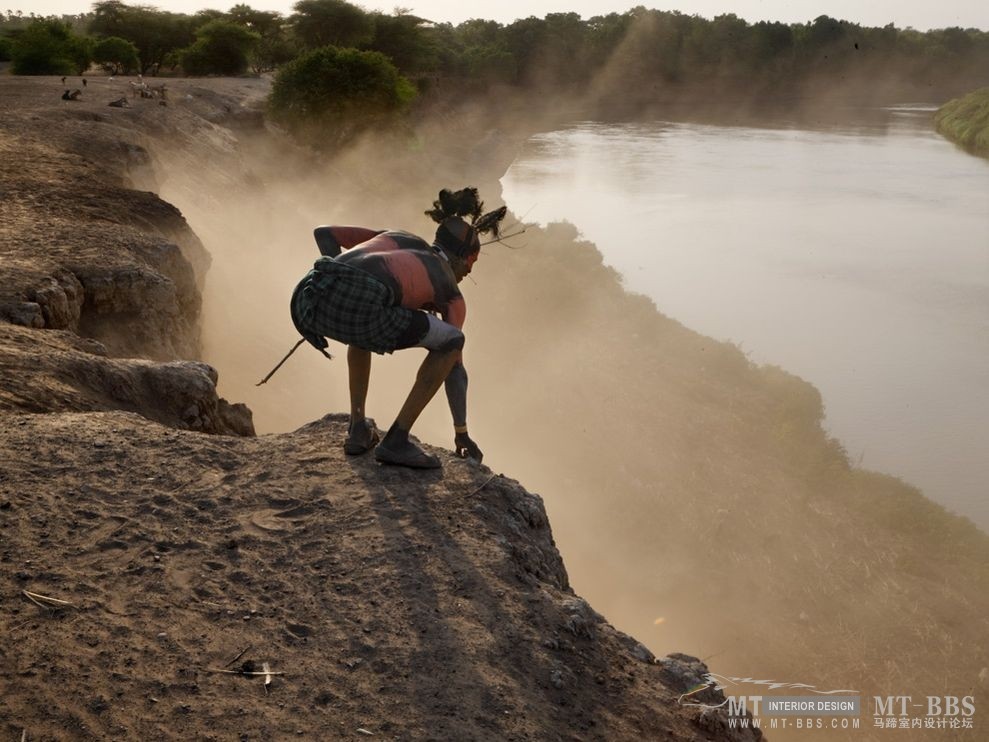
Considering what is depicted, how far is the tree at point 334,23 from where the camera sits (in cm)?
3559

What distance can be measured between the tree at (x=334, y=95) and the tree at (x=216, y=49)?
658 centimetres

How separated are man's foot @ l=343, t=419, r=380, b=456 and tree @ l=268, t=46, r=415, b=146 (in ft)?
70.5

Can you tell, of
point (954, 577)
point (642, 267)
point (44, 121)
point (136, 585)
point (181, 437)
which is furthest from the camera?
point (642, 267)

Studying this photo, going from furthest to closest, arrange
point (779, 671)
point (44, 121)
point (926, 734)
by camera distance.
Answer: point (44, 121) → point (779, 671) → point (926, 734)

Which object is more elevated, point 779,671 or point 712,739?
point 712,739

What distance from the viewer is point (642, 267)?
23.5 m

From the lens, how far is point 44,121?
1264 centimetres

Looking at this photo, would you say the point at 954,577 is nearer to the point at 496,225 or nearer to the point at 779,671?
the point at 779,671

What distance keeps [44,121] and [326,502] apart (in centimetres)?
1089

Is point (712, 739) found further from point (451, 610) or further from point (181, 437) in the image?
point (181, 437)

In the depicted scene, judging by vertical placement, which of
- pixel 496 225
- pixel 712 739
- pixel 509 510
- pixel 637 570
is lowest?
pixel 637 570

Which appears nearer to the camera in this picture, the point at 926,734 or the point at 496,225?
the point at 496,225

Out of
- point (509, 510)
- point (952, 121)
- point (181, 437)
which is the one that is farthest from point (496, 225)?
point (952, 121)

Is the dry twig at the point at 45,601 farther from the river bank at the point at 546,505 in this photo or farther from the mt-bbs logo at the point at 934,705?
the mt-bbs logo at the point at 934,705
